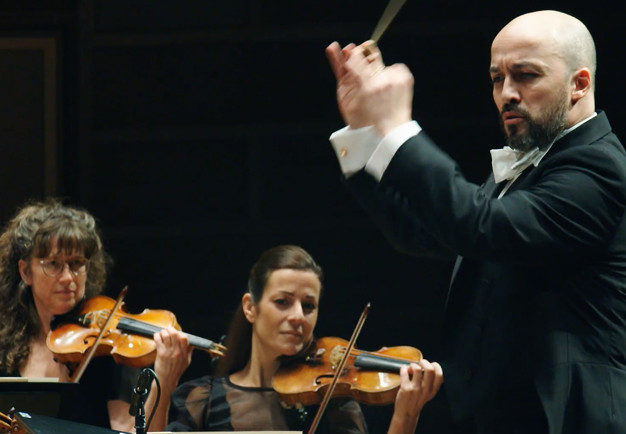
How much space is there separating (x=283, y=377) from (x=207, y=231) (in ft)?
2.58

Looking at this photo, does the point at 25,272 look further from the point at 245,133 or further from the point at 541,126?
the point at 541,126

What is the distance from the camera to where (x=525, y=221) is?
4.85ft

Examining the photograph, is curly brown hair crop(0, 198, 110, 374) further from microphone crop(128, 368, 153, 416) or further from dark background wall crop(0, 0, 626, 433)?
microphone crop(128, 368, 153, 416)

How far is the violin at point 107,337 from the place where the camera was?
3105 mm

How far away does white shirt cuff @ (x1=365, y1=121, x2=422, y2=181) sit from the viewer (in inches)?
58.3

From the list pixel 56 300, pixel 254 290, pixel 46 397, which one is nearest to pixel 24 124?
pixel 56 300

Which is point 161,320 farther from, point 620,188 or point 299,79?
point 620,188

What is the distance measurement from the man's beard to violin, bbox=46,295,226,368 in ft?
5.61

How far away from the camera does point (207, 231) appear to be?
3.61 meters

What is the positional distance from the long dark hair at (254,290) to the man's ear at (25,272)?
600 millimetres

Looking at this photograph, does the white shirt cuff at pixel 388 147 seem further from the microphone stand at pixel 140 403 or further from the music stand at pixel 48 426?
Result: the microphone stand at pixel 140 403

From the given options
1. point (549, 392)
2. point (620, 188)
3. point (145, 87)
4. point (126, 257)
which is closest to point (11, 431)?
point (549, 392)

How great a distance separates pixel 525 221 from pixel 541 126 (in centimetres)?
20

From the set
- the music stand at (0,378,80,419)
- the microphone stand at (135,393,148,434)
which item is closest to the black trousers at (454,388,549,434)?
the microphone stand at (135,393,148,434)
